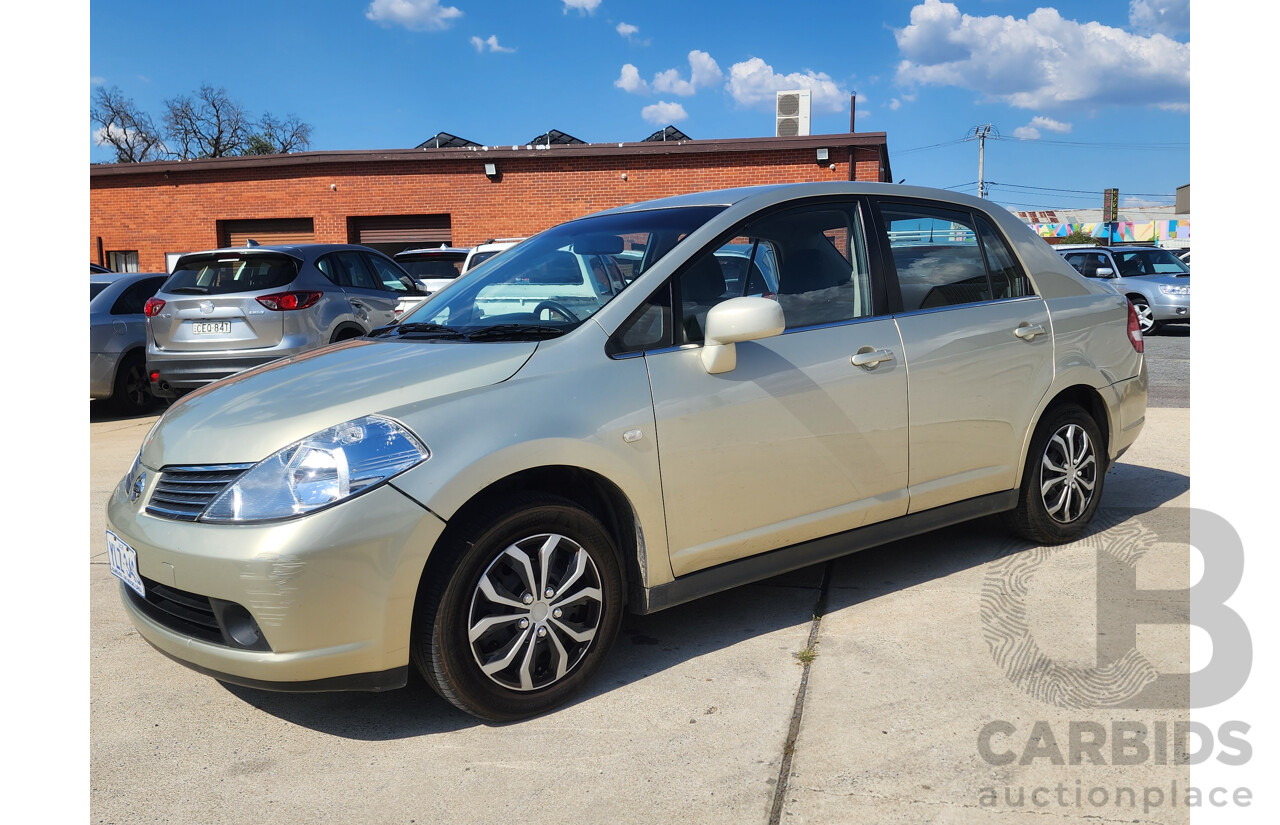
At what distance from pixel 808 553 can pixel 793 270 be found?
1.11m

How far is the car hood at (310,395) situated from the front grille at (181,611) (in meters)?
0.40

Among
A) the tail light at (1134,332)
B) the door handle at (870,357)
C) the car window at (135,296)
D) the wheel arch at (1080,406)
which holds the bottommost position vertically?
the wheel arch at (1080,406)

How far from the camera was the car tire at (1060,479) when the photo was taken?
14.5ft

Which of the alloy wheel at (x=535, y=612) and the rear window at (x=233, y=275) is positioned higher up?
the rear window at (x=233, y=275)

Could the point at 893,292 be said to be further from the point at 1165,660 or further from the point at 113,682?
the point at 113,682

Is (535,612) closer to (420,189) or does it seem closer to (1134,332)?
(1134,332)

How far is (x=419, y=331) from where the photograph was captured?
3.69m

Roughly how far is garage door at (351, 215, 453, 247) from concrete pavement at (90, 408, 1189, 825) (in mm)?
19349

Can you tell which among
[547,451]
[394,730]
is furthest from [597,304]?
[394,730]

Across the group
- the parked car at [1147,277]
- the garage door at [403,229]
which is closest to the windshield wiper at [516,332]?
the parked car at [1147,277]

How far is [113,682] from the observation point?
137 inches

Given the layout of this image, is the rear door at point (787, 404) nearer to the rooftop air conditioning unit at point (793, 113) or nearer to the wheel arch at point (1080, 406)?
the wheel arch at point (1080, 406)

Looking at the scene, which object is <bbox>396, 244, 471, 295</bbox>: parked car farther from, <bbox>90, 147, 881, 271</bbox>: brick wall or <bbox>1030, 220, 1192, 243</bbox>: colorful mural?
<bbox>1030, 220, 1192, 243</bbox>: colorful mural

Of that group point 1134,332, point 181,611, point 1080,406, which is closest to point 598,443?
point 181,611
